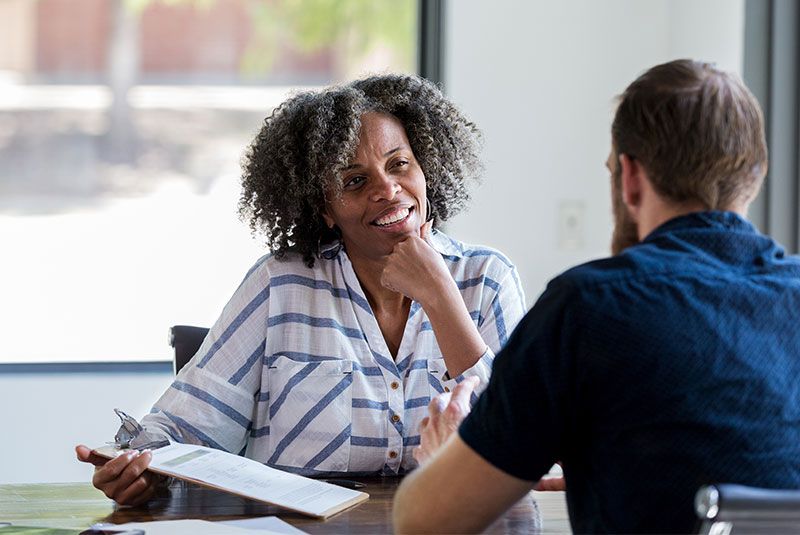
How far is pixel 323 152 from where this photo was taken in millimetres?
2277

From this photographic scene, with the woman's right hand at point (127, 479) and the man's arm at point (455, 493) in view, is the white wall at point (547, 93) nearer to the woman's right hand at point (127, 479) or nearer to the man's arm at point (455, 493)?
the woman's right hand at point (127, 479)

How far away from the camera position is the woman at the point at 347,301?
6.98ft

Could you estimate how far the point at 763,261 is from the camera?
4.19 feet

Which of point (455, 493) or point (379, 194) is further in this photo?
point (379, 194)

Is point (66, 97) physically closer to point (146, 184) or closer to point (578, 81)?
point (146, 184)

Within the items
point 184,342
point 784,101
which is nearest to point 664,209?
point 184,342

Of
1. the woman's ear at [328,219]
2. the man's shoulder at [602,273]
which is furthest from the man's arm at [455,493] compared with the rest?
the woman's ear at [328,219]

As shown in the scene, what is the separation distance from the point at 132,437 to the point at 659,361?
3.49ft

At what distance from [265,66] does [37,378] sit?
4.00 ft

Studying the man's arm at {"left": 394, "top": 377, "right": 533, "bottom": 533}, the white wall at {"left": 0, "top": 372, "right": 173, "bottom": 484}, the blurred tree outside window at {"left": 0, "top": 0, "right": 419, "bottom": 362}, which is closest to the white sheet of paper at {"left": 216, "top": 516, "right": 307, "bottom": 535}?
the man's arm at {"left": 394, "top": 377, "right": 533, "bottom": 533}

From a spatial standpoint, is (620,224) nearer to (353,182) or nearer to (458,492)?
(458,492)

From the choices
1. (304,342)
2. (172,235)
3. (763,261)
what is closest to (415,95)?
(304,342)

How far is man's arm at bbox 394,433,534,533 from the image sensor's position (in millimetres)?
1245

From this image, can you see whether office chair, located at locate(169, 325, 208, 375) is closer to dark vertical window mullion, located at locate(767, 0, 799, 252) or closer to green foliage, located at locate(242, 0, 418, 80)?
green foliage, located at locate(242, 0, 418, 80)
